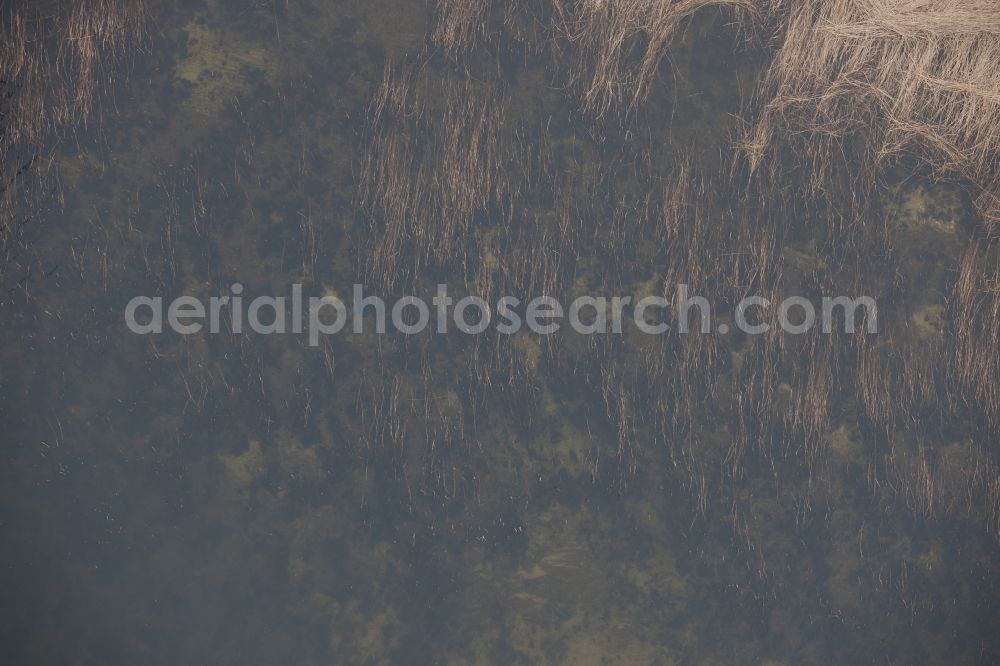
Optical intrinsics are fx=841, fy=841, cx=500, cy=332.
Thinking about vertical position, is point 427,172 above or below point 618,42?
below

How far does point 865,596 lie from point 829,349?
2.94ft

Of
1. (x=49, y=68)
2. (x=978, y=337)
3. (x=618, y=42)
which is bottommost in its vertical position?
(x=978, y=337)

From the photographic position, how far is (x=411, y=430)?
301cm

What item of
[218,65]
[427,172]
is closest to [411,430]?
[427,172]

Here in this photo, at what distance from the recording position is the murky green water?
117 inches

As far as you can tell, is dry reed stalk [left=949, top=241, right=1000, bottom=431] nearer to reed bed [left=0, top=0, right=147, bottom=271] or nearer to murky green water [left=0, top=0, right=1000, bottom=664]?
murky green water [left=0, top=0, right=1000, bottom=664]

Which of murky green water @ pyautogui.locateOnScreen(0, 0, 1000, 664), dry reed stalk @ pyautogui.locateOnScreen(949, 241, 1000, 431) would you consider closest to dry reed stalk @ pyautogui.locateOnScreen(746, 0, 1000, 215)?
murky green water @ pyautogui.locateOnScreen(0, 0, 1000, 664)

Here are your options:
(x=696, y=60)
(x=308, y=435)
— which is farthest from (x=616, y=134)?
(x=308, y=435)

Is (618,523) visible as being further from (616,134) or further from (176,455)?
(176,455)

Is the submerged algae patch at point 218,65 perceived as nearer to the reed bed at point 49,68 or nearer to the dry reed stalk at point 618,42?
the reed bed at point 49,68

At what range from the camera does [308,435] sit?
9.86 feet

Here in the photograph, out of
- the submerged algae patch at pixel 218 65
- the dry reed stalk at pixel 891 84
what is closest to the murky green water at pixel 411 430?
the submerged algae patch at pixel 218 65

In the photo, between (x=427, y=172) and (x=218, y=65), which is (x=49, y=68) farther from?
(x=427, y=172)

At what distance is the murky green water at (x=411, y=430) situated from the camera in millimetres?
2984
